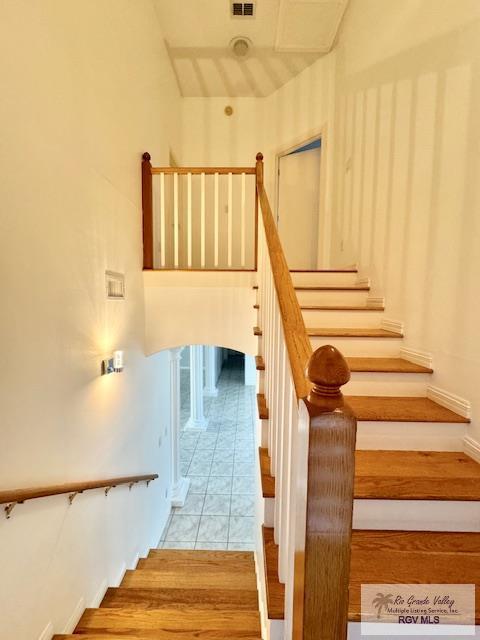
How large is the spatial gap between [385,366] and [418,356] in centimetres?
25

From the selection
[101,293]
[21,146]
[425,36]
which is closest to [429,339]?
[425,36]

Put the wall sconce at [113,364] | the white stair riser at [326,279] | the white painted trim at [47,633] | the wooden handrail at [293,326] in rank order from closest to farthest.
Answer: the wooden handrail at [293,326] → the white painted trim at [47,633] → the wall sconce at [113,364] → the white stair riser at [326,279]

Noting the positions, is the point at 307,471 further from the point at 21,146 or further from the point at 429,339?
the point at 429,339

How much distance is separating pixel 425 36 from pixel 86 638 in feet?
12.8

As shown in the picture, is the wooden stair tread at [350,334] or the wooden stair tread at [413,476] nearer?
the wooden stair tread at [413,476]

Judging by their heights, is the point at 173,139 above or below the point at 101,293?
above

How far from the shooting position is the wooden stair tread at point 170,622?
5.82ft

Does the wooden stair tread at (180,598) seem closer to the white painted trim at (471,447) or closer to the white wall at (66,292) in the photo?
the white wall at (66,292)

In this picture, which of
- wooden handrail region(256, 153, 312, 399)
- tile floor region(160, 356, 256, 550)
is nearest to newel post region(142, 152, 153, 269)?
wooden handrail region(256, 153, 312, 399)

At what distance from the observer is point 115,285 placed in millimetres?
2592

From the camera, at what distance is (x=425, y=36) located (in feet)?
7.22

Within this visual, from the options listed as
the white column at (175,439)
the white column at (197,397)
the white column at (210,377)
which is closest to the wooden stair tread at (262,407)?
the white column at (175,439)

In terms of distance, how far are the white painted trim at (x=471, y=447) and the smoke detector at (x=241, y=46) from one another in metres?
4.95

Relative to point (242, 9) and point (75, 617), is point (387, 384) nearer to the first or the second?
point (75, 617)
